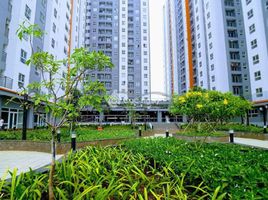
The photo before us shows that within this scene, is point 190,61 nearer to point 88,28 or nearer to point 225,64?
point 225,64

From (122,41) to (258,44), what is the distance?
164 feet

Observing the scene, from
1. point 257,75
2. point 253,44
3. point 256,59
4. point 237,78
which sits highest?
point 253,44

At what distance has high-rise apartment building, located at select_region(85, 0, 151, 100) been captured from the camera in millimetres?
69688

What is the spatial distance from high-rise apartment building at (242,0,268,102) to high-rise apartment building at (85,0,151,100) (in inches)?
1508

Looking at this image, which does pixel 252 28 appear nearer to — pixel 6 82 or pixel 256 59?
pixel 256 59

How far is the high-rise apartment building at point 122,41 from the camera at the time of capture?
6969 centimetres

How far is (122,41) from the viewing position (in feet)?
241

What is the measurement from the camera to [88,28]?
73.2m

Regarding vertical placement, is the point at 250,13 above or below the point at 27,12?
above

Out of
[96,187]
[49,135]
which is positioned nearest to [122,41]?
[49,135]

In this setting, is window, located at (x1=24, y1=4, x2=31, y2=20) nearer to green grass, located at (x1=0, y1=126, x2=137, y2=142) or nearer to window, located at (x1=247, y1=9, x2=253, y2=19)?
green grass, located at (x1=0, y1=126, x2=137, y2=142)

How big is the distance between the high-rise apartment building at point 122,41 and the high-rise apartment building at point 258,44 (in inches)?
1508

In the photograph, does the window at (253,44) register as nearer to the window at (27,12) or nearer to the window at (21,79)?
the window at (27,12)

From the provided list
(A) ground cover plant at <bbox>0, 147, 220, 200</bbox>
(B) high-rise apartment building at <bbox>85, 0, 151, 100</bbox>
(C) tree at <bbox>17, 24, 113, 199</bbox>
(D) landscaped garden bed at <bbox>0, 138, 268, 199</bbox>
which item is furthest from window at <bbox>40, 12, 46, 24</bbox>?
(B) high-rise apartment building at <bbox>85, 0, 151, 100</bbox>
